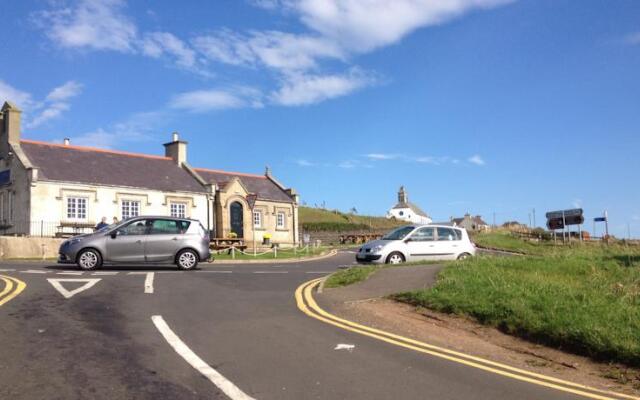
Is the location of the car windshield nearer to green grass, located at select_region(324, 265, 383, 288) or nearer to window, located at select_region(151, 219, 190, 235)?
green grass, located at select_region(324, 265, 383, 288)

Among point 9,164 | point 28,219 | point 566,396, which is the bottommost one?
point 566,396

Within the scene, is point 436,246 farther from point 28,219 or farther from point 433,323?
point 28,219

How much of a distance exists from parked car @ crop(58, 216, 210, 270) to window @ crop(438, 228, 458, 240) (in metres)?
7.90

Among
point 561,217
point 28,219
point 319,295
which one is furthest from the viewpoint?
point 561,217

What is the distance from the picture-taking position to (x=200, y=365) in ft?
21.0

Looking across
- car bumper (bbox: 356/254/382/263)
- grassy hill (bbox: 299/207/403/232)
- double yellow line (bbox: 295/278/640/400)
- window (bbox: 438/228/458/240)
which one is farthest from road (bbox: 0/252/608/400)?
grassy hill (bbox: 299/207/403/232)

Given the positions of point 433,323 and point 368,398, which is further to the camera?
point 433,323

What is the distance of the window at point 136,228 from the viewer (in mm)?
17953

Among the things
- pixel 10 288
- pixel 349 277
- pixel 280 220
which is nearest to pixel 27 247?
pixel 10 288

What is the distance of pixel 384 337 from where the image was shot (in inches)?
328

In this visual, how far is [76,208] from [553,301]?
32379 millimetres

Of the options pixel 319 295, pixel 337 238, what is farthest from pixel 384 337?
pixel 337 238

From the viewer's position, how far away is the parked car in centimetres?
1756

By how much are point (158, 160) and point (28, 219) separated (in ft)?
40.4
